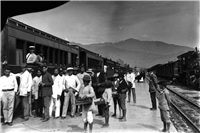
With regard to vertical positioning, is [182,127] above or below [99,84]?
below

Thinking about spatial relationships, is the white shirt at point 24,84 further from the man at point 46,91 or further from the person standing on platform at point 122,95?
the person standing on platform at point 122,95

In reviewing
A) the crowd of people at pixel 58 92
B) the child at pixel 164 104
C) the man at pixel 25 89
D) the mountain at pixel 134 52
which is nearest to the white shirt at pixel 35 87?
the crowd of people at pixel 58 92

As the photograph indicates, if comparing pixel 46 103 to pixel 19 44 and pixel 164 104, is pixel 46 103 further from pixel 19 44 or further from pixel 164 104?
pixel 164 104

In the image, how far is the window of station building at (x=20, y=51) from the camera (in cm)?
560

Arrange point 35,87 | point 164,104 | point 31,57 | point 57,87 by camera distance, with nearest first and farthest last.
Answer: point 164,104
point 31,57
point 57,87
point 35,87

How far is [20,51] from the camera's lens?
574 centimetres

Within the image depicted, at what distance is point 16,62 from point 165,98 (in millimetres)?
4352

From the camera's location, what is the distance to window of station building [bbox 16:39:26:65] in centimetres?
560

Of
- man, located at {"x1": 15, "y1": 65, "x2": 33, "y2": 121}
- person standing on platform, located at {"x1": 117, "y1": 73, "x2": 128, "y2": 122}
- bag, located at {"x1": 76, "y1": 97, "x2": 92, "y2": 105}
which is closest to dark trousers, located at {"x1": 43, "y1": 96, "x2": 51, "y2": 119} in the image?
man, located at {"x1": 15, "y1": 65, "x2": 33, "y2": 121}

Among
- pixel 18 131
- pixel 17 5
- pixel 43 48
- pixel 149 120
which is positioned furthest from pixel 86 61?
pixel 17 5

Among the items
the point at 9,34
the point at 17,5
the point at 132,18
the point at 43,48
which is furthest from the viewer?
the point at 132,18

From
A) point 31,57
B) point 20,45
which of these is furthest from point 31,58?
point 20,45

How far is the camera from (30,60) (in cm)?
533

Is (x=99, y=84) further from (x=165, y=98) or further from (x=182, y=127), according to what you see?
(x=182, y=127)
